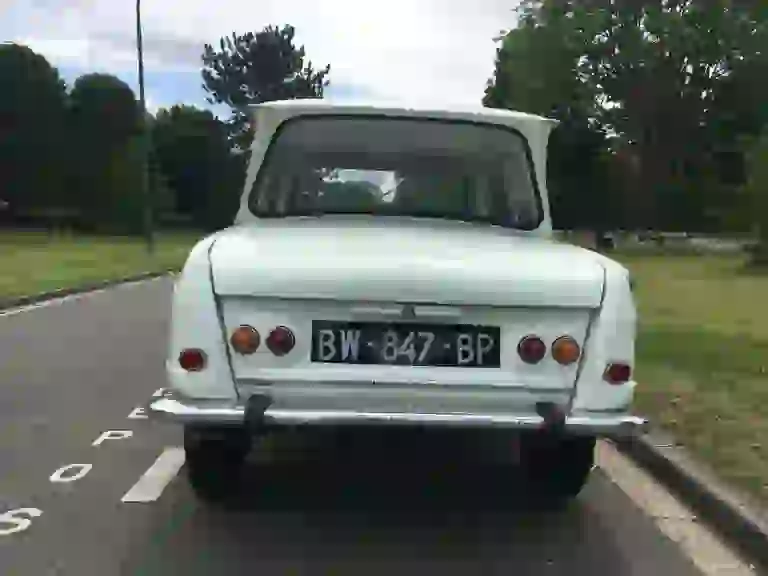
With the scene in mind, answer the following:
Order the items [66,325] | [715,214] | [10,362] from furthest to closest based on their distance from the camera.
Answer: [715,214]
[66,325]
[10,362]

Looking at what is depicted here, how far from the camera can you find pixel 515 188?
6430 millimetres

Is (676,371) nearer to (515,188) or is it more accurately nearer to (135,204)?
(515,188)

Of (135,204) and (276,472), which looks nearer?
(276,472)

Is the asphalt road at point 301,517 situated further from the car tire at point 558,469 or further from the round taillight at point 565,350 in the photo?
the round taillight at point 565,350

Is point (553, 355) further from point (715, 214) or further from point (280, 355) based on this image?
point (715, 214)

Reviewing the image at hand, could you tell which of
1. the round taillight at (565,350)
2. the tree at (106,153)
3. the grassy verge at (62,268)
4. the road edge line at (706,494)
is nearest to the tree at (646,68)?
the grassy verge at (62,268)

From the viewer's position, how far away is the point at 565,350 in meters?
4.93

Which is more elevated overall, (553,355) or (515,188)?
(515,188)

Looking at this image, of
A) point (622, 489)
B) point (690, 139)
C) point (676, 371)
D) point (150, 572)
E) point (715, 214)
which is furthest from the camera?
point (715, 214)

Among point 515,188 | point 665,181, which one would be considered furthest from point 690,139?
point 515,188

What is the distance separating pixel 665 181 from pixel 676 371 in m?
49.0

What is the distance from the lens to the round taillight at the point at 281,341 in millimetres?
4883

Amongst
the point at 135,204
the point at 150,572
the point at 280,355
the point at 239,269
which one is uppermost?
the point at 239,269

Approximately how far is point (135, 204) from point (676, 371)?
64613 millimetres
